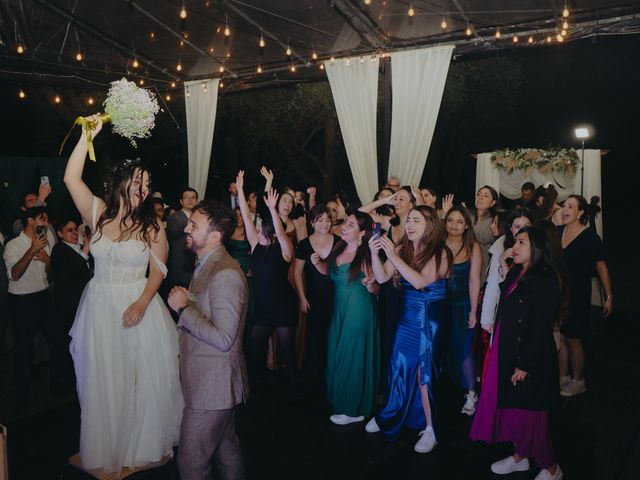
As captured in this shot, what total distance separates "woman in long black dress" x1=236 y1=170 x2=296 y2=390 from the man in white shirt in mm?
1701

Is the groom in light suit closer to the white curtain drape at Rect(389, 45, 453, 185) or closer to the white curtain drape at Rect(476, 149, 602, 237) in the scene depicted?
the white curtain drape at Rect(389, 45, 453, 185)

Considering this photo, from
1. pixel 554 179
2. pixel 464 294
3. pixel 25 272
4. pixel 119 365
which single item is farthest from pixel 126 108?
pixel 554 179

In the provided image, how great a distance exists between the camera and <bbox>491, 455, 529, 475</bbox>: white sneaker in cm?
339

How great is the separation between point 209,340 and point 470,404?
110 inches

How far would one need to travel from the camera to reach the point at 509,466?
3398 millimetres

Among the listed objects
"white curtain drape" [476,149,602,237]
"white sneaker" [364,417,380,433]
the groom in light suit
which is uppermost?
"white curtain drape" [476,149,602,237]


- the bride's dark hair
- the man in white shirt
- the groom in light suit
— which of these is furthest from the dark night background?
the groom in light suit

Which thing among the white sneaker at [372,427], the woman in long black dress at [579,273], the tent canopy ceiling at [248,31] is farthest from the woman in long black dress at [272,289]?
the tent canopy ceiling at [248,31]

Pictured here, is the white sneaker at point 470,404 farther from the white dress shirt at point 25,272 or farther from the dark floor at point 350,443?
the white dress shirt at point 25,272

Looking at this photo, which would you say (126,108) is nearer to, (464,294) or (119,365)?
(119,365)

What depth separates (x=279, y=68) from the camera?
300 inches

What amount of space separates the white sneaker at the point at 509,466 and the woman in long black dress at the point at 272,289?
5.88ft

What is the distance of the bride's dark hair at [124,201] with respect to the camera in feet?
9.97

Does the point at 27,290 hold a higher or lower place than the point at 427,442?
higher
